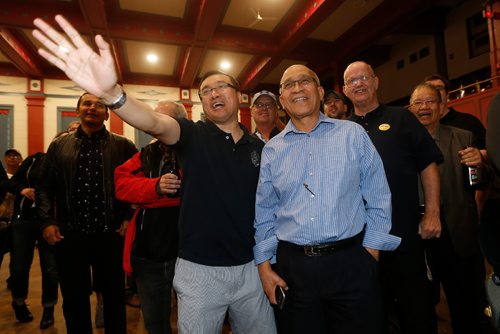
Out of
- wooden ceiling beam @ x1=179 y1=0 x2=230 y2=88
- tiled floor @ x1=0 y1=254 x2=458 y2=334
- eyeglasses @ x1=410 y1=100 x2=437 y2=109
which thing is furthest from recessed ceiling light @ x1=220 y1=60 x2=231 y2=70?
eyeglasses @ x1=410 y1=100 x2=437 y2=109

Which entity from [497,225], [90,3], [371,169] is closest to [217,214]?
[371,169]

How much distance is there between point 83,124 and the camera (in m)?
2.43

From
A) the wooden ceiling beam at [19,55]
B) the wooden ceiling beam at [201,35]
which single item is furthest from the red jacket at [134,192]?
the wooden ceiling beam at [19,55]

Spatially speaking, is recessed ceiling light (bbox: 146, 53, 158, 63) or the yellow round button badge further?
recessed ceiling light (bbox: 146, 53, 158, 63)

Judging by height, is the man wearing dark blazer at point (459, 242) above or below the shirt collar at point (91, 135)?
below

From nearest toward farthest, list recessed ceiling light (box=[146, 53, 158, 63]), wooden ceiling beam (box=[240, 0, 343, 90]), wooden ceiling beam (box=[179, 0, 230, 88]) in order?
wooden ceiling beam (box=[179, 0, 230, 88]), wooden ceiling beam (box=[240, 0, 343, 90]), recessed ceiling light (box=[146, 53, 158, 63])

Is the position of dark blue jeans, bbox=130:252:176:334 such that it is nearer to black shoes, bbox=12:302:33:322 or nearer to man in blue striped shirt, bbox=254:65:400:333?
man in blue striped shirt, bbox=254:65:400:333

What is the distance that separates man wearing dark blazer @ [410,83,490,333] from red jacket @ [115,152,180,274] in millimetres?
1811

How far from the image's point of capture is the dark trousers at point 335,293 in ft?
4.43

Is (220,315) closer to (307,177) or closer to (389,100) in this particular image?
(307,177)

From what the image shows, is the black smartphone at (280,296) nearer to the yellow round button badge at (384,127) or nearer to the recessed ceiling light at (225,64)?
the yellow round button badge at (384,127)

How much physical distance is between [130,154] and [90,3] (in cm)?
499

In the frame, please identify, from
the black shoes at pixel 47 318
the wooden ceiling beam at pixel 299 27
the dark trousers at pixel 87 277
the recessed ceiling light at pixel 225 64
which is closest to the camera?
the dark trousers at pixel 87 277

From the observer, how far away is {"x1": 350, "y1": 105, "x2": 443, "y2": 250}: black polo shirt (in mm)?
1863
